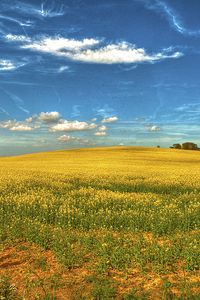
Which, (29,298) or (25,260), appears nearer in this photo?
(29,298)

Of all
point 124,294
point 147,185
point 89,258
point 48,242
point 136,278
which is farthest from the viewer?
point 147,185

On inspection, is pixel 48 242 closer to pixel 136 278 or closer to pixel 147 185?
pixel 136 278

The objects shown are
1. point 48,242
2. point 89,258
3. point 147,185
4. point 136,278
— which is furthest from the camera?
point 147,185

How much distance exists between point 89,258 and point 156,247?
5.94ft

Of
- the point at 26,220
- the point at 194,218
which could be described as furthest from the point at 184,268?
the point at 26,220

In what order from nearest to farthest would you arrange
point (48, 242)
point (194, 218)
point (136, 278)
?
point (136, 278) < point (48, 242) < point (194, 218)

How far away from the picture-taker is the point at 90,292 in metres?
7.91

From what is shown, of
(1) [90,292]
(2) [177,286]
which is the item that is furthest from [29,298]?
(2) [177,286]

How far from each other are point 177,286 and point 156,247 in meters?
1.80

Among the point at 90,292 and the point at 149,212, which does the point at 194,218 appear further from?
the point at 90,292

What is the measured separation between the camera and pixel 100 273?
888cm

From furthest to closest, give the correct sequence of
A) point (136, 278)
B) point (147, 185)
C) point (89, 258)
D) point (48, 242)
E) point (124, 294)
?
1. point (147, 185)
2. point (48, 242)
3. point (89, 258)
4. point (136, 278)
5. point (124, 294)

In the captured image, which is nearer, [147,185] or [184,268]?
[184,268]

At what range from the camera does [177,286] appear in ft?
26.5
